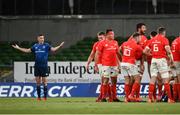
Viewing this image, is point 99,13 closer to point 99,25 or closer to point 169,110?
point 99,25

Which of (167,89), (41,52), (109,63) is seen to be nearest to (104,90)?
(109,63)

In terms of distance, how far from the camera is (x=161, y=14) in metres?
45.6

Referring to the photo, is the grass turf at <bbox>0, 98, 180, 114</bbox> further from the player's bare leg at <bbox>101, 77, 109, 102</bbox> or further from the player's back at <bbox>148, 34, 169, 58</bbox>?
the player's bare leg at <bbox>101, 77, 109, 102</bbox>

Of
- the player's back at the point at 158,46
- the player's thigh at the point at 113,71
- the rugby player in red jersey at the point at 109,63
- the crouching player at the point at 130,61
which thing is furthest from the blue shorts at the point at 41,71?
the player's back at the point at 158,46

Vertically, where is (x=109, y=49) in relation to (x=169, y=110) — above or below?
above

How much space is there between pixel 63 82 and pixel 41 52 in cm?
690

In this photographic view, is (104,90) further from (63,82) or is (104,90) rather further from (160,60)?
(63,82)

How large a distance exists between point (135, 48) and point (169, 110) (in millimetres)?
5452

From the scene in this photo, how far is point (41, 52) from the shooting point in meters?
27.5

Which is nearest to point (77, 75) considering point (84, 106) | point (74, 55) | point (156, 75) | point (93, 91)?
point (93, 91)

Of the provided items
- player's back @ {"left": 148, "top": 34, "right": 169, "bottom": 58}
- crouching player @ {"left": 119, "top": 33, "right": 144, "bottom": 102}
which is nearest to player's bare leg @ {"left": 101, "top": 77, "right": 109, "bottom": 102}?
crouching player @ {"left": 119, "top": 33, "right": 144, "bottom": 102}

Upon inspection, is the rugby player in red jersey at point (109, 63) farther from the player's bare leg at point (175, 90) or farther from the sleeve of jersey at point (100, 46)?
the player's bare leg at point (175, 90)

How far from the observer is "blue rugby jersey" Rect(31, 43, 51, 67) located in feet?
89.9

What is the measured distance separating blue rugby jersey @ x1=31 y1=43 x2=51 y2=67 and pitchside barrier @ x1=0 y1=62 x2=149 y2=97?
456cm
